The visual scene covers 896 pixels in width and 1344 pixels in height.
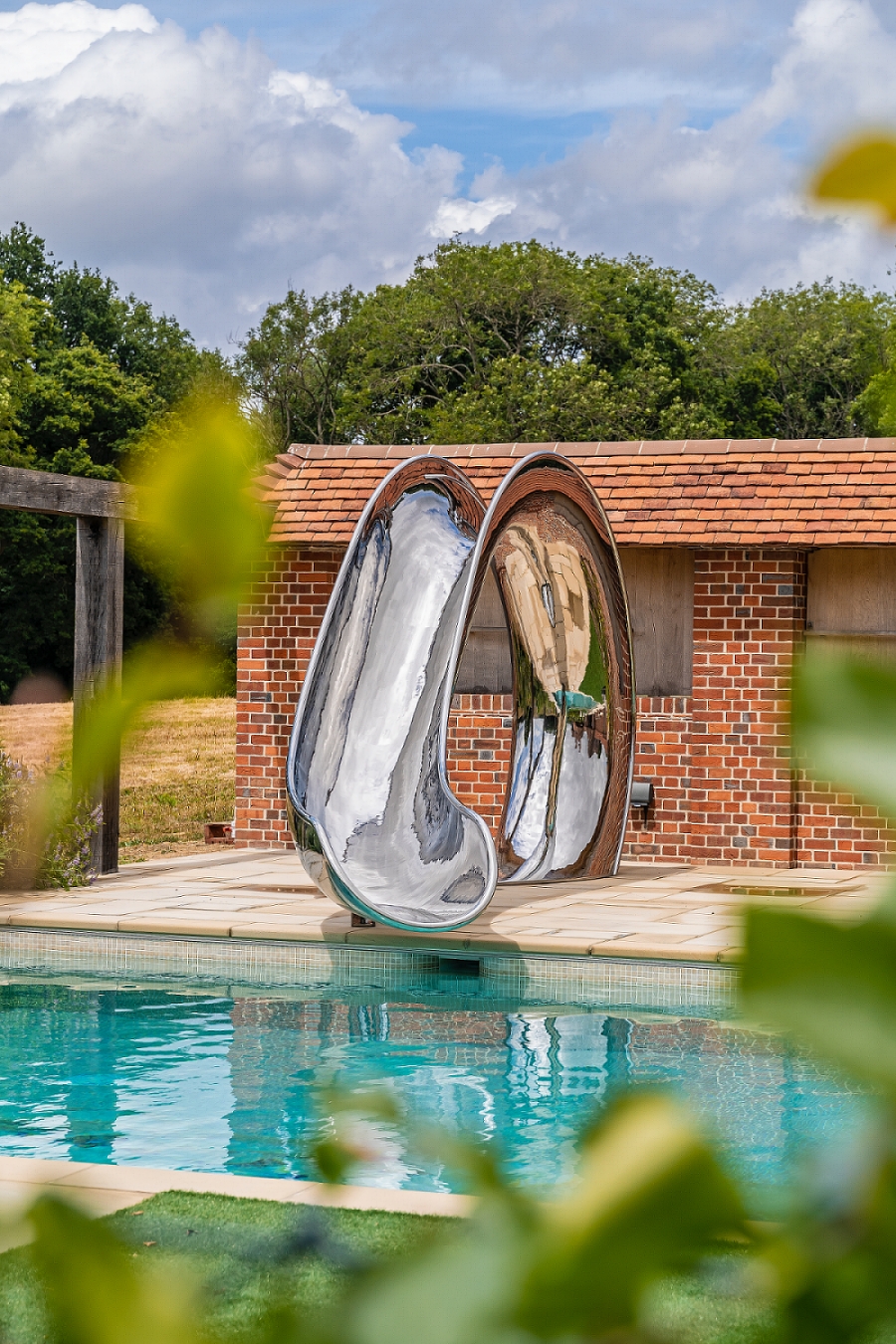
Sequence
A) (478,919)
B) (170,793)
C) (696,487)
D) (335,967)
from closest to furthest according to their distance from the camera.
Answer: (335,967) < (478,919) < (696,487) < (170,793)

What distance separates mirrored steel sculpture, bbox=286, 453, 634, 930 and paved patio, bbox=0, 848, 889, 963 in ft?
1.05

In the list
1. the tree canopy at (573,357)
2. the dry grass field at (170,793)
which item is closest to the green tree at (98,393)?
the dry grass field at (170,793)

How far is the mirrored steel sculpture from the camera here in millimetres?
10258

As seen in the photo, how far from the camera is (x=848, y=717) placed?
13.1 inches

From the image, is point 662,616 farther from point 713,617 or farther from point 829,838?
point 829,838

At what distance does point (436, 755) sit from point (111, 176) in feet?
32.4

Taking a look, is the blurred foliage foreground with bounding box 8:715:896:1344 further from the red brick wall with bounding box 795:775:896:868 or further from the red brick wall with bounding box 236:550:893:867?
the red brick wall with bounding box 795:775:896:868

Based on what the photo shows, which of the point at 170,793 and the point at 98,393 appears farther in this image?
the point at 170,793

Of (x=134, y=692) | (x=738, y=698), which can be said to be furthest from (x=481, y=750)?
(x=134, y=692)

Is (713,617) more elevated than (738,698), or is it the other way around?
(713,617)

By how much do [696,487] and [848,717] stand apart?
1448 cm

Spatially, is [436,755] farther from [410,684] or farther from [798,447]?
[798,447]

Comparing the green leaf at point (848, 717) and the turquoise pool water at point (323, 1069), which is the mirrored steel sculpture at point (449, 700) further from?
the green leaf at point (848, 717)

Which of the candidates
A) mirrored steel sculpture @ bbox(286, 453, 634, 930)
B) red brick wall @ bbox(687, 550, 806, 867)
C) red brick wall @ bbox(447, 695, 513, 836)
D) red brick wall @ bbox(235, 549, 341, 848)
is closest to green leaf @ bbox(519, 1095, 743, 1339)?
mirrored steel sculpture @ bbox(286, 453, 634, 930)
